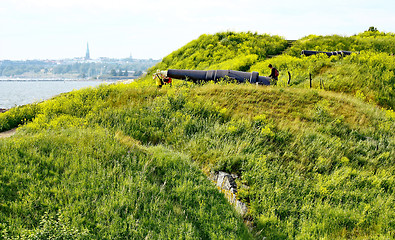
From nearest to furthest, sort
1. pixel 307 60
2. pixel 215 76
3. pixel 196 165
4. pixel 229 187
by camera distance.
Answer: pixel 229 187 → pixel 196 165 → pixel 215 76 → pixel 307 60

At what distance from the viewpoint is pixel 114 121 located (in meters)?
8.84

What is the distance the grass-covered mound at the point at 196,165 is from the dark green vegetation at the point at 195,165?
3cm

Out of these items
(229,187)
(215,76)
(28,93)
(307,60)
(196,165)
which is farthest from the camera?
(28,93)

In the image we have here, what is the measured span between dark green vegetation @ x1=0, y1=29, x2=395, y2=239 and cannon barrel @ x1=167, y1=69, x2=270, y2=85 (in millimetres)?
2133

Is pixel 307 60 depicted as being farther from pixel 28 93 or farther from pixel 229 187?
pixel 28 93

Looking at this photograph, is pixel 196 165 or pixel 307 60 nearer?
pixel 196 165

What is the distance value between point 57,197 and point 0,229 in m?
0.90

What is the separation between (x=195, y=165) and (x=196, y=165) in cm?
8

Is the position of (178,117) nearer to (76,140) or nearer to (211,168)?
(211,168)

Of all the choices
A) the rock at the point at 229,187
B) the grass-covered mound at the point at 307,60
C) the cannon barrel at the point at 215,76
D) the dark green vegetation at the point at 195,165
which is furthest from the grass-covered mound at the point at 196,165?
the grass-covered mound at the point at 307,60

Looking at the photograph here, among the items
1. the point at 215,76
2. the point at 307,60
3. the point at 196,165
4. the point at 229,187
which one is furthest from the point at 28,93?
the point at 229,187

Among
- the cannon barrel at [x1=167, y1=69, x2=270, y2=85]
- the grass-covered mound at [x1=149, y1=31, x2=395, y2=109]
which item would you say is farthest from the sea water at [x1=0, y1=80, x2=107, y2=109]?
the grass-covered mound at [x1=149, y1=31, x2=395, y2=109]

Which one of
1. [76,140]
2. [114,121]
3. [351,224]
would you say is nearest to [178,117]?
[114,121]

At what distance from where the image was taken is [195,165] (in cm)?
654
